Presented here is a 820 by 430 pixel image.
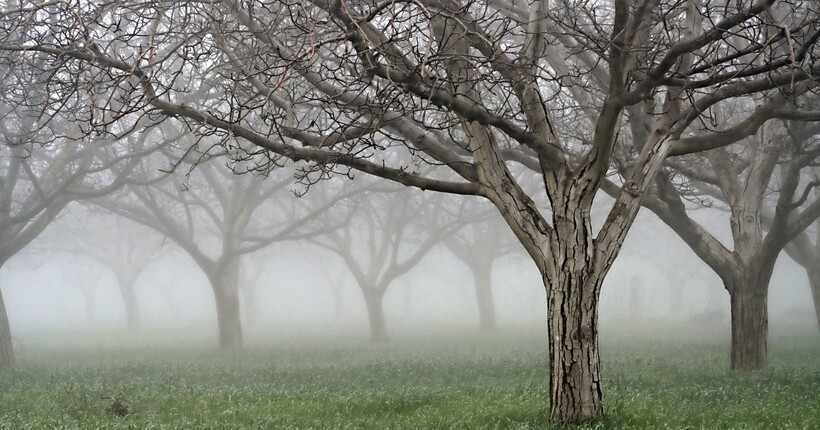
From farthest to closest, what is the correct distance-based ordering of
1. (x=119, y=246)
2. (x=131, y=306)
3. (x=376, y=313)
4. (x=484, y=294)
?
(x=119, y=246) < (x=131, y=306) < (x=484, y=294) < (x=376, y=313)

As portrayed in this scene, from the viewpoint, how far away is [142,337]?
33.9 metres

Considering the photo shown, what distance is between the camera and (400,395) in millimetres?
9211

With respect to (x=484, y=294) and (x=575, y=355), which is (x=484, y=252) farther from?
(x=575, y=355)

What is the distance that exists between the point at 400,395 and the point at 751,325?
669 cm

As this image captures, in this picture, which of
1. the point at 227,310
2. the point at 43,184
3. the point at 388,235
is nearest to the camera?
the point at 43,184

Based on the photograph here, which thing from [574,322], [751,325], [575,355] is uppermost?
[574,322]

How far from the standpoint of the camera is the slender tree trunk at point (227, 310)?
22.7 meters

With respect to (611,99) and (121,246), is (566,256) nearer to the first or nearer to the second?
(611,99)

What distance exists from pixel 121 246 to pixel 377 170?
44097mm

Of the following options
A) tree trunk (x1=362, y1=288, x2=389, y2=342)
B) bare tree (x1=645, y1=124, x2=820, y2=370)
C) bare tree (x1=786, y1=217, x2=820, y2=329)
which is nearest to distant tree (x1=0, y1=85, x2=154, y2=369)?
bare tree (x1=645, y1=124, x2=820, y2=370)

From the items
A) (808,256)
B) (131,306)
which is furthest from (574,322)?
(131,306)

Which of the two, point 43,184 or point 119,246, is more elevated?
point 43,184

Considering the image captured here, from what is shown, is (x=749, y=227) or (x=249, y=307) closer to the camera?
(x=749, y=227)

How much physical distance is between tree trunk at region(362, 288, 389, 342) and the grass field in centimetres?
1208
